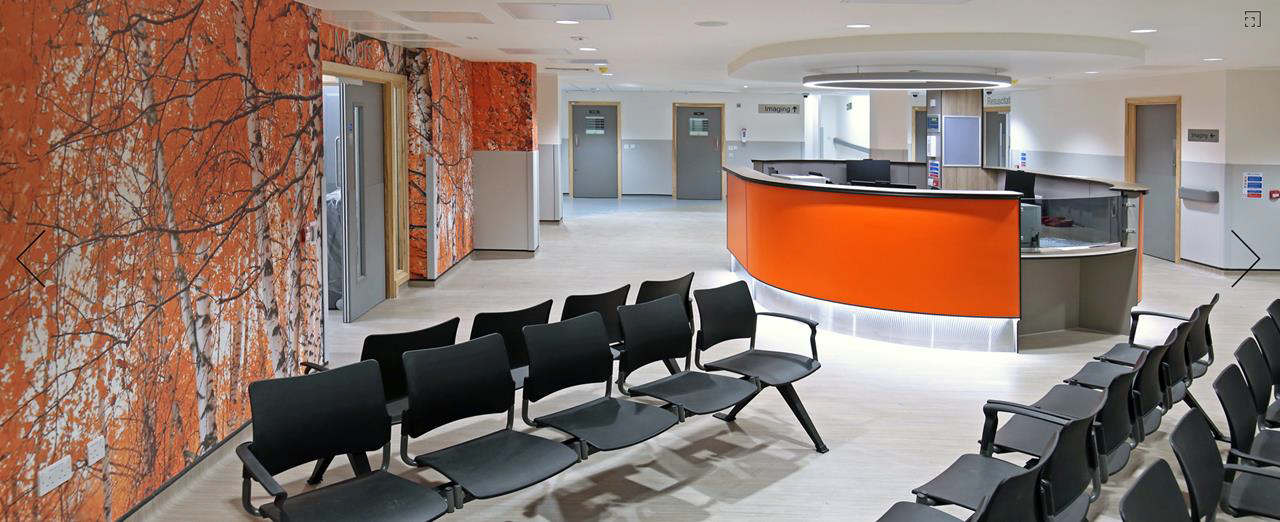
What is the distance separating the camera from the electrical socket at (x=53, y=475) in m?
3.70

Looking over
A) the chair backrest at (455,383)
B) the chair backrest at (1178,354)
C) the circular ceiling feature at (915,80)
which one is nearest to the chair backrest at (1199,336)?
the chair backrest at (1178,354)

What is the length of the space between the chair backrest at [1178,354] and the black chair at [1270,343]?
0.95ft

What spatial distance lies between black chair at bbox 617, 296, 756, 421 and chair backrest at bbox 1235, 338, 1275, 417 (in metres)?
2.13

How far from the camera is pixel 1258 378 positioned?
172 inches

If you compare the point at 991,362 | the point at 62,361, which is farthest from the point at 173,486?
the point at 991,362

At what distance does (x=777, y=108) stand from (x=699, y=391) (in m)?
17.4

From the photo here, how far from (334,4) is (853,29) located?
12.6 feet

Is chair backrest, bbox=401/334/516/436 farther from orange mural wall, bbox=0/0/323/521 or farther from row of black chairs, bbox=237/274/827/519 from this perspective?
orange mural wall, bbox=0/0/323/521

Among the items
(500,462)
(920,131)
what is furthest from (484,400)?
(920,131)

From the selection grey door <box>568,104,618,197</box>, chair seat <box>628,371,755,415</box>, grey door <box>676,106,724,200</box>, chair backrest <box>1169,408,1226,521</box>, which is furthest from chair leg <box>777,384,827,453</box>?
grey door <box>568,104,618,197</box>

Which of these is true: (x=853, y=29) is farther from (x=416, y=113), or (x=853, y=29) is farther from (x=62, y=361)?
(x=62, y=361)

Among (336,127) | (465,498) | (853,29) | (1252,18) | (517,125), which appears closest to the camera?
(465,498)

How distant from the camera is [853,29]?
7684 millimetres

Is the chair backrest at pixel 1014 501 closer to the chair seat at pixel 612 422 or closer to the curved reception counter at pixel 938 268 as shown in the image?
the chair seat at pixel 612 422
